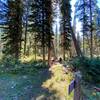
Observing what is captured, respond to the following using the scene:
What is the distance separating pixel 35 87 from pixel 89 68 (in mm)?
3349

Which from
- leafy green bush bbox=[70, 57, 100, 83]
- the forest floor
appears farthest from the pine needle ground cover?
leafy green bush bbox=[70, 57, 100, 83]

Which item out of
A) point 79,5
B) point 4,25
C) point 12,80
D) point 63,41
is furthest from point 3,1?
point 12,80

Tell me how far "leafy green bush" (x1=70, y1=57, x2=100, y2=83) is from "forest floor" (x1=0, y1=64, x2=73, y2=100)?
3.54 feet

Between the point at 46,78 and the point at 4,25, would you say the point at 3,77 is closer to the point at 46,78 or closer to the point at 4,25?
the point at 46,78

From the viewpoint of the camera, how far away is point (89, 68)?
435 inches

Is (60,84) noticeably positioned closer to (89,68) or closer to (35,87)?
(35,87)

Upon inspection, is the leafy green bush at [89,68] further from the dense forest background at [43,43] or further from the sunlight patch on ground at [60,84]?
the sunlight patch on ground at [60,84]

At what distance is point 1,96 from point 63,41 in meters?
18.6

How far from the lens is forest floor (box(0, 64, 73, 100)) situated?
8.22 m

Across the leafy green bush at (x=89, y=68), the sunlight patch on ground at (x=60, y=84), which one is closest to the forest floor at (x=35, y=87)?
the sunlight patch on ground at (x=60, y=84)

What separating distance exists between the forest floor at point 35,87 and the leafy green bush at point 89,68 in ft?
3.54

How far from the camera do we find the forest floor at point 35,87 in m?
8.22

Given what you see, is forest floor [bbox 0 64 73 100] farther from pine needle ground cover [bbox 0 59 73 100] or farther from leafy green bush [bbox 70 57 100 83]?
leafy green bush [bbox 70 57 100 83]

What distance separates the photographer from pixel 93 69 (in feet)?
36.2
